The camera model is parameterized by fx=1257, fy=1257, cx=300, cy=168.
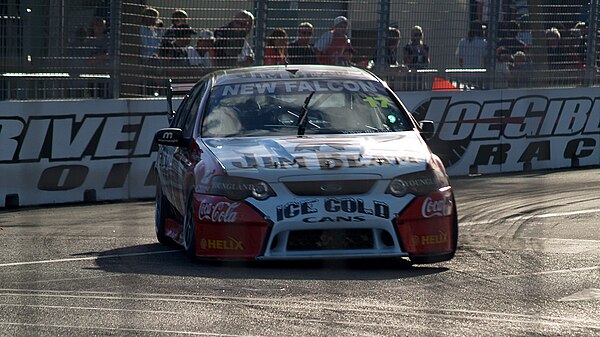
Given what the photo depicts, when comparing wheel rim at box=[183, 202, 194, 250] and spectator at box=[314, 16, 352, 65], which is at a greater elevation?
spectator at box=[314, 16, 352, 65]

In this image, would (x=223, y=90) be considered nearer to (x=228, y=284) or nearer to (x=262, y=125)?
(x=262, y=125)

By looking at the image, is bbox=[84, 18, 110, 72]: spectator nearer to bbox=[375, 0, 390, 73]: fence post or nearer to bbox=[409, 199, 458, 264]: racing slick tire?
bbox=[375, 0, 390, 73]: fence post

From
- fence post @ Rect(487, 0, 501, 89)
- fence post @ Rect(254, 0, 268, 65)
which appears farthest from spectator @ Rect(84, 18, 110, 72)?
fence post @ Rect(487, 0, 501, 89)

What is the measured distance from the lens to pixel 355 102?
9227mm

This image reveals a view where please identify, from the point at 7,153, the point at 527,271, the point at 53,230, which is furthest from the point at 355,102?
the point at 7,153

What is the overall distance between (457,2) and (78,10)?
5.20 meters

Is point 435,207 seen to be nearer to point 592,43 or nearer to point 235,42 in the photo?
point 235,42

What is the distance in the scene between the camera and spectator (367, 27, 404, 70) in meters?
15.6

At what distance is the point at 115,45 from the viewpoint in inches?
537

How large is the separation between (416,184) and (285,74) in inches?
78.2

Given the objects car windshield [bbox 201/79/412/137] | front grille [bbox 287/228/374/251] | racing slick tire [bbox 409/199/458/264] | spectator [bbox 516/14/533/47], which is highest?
spectator [bbox 516/14/533/47]

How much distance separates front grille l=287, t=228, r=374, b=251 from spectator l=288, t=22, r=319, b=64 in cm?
723

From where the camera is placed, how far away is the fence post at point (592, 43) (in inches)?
677

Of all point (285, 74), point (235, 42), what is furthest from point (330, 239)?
point (235, 42)
